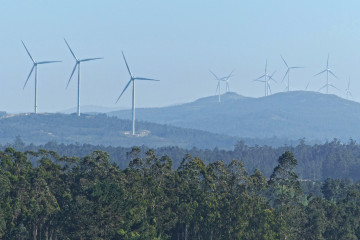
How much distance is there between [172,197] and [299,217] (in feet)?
46.8

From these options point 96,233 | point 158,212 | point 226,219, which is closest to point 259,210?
point 226,219

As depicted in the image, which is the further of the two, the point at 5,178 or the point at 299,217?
the point at 299,217

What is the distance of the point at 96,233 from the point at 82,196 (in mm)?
4431

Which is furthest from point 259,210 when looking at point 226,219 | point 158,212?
point 158,212

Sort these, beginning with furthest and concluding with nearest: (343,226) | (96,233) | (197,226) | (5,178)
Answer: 1. (343,226)
2. (197,226)
3. (5,178)
4. (96,233)

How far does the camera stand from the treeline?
9862 cm

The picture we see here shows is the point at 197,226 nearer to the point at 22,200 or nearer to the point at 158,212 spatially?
the point at 158,212

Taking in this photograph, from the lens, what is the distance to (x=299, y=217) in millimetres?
112688

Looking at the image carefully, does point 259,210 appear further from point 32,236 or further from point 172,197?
point 32,236

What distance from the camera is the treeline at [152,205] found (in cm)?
9862

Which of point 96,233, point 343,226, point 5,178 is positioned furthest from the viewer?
point 343,226

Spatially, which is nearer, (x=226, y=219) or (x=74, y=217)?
(x=74, y=217)

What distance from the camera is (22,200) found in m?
108

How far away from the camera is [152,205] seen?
4306 inches
